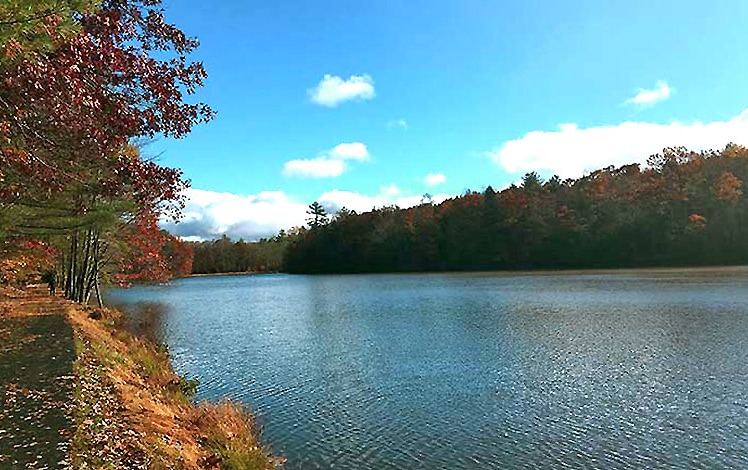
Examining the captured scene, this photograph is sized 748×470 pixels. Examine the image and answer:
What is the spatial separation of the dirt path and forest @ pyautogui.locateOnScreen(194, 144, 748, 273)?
6673cm

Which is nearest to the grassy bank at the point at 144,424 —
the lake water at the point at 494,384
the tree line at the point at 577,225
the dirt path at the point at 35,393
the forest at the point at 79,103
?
the dirt path at the point at 35,393

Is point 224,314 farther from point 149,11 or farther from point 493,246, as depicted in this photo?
point 493,246

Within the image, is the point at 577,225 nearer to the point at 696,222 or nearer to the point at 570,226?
the point at 570,226

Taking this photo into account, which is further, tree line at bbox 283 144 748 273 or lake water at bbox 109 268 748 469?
tree line at bbox 283 144 748 273

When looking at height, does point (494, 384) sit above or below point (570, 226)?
below

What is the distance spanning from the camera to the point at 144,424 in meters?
7.09

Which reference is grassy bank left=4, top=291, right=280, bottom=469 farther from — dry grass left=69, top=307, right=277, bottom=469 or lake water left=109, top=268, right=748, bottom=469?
lake water left=109, top=268, right=748, bottom=469

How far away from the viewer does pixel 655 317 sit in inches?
877

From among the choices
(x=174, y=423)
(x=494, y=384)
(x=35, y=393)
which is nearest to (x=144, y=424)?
(x=174, y=423)

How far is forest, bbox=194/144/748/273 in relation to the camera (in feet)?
214

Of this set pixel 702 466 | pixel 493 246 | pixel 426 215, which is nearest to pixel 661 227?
pixel 493 246

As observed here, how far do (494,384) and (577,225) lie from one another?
212 feet

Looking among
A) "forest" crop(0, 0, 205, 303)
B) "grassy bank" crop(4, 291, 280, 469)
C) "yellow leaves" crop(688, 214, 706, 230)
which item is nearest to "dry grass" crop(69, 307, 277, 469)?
"grassy bank" crop(4, 291, 280, 469)

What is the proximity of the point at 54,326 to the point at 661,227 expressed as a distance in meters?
66.6
